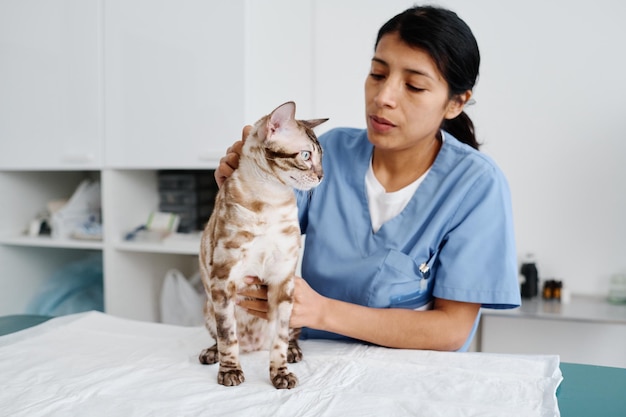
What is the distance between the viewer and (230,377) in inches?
36.9

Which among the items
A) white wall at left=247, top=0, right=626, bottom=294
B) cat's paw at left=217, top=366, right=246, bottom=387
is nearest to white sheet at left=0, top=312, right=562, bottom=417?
cat's paw at left=217, top=366, right=246, bottom=387

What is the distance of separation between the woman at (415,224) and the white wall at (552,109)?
3.15ft

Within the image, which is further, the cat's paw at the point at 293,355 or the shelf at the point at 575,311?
the shelf at the point at 575,311

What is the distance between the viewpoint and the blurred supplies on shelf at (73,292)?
265 cm

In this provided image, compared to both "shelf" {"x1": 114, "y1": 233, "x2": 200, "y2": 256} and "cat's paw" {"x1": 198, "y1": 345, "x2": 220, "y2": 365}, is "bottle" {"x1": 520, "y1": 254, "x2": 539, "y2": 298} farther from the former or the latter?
"cat's paw" {"x1": 198, "y1": 345, "x2": 220, "y2": 365}

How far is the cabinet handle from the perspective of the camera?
92.9 inches

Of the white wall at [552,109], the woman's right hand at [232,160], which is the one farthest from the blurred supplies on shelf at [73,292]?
the woman's right hand at [232,160]

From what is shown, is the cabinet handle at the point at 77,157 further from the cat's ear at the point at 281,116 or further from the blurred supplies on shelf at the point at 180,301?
the cat's ear at the point at 281,116

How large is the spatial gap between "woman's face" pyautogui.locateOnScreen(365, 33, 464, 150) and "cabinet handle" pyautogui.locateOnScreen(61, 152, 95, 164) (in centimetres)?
155

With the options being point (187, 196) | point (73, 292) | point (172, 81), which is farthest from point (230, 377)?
point (73, 292)

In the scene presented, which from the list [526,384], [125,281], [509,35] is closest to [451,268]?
[526,384]

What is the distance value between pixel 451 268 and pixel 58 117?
6.41ft

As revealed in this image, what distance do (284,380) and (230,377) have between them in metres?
A: 0.09

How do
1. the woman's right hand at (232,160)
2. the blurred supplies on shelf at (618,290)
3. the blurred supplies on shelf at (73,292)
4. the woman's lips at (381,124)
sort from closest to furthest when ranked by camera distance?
the woman's right hand at (232,160)
the woman's lips at (381,124)
the blurred supplies on shelf at (618,290)
the blurred supplies on shelf at (73,292)
